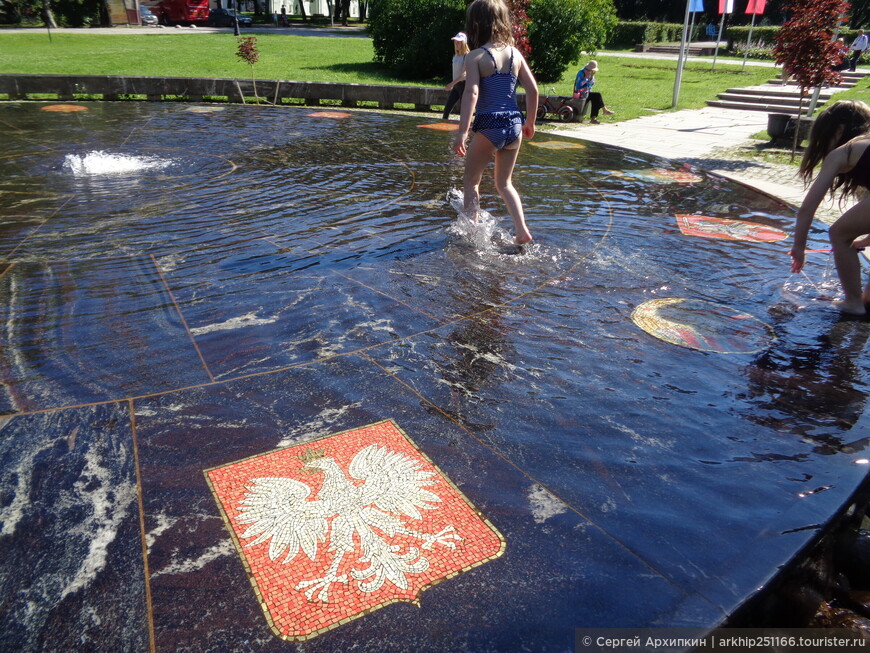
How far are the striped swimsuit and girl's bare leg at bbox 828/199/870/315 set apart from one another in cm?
246

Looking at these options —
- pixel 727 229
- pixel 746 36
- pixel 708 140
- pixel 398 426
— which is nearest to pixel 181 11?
pixel 746 36

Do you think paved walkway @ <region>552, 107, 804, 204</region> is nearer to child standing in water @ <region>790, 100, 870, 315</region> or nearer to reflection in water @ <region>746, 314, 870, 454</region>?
child standing in water @ <region>790, 100, 870, 315</region>

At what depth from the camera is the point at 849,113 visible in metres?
4.02

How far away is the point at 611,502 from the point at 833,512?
2.80 feet

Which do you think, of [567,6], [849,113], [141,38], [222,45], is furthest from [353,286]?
[141,38]

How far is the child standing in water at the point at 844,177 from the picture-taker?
3977 millimetres

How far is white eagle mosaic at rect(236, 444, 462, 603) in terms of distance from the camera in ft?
6.88

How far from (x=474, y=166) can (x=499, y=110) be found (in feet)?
1.78

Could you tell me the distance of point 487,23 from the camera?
4738mm

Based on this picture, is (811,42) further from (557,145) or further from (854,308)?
(854,308)

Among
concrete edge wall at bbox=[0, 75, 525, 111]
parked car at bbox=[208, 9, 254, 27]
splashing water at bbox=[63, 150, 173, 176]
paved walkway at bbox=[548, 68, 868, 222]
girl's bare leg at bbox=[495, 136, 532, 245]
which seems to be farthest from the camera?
parked car at bbox=[208, 9, 254, 27]

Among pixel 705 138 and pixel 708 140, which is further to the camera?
pixel 705 138

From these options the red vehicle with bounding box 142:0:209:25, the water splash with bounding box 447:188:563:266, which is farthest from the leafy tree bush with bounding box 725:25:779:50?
the water splash with bounding box 447:188:563:266

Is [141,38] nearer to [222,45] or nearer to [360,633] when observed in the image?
[222,45]
